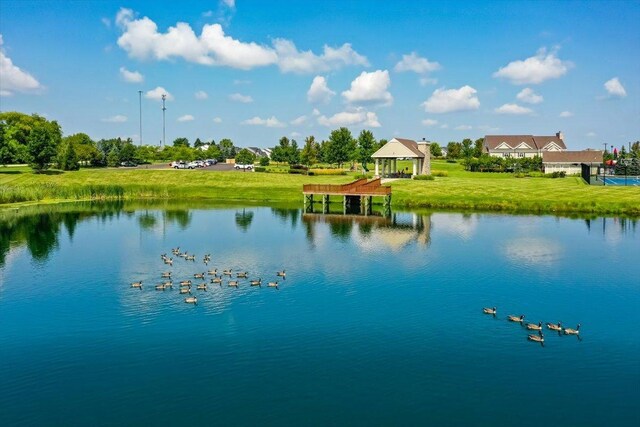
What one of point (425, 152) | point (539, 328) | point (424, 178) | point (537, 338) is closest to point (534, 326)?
point (539, 328)

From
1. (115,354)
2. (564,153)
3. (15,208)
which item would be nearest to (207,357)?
(115,354)

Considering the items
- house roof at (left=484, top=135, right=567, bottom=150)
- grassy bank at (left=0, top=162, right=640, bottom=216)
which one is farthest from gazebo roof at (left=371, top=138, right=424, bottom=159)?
house roof at (left=484, top=135, right=567, bottom=150)

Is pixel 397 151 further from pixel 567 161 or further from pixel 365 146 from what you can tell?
pixel 567 161

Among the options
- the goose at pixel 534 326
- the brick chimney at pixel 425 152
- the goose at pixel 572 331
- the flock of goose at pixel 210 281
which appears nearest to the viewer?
the goose at pixel 572 331

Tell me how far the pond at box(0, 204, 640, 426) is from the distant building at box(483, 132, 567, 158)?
121984mm

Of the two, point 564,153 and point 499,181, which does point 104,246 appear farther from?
point 564,153

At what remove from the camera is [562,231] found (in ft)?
199

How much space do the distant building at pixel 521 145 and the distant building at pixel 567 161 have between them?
107ft

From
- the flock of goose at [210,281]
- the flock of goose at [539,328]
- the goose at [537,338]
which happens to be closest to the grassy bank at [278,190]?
the flock of goose at [210,281]

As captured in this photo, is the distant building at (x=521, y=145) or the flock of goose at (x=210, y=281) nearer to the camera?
the flock of goose at (x=210, y=281)

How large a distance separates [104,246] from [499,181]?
2942 inches

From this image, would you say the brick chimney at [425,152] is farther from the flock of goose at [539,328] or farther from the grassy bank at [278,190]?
the flock of goose at [539,328]

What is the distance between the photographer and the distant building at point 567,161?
131 meters

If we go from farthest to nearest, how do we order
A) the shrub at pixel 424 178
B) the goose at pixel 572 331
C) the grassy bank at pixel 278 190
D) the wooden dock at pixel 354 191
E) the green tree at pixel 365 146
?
1. the green tree at pixel 365 146
2. the shrub at pixel 424 178
3. the grassy bank at pixel 278 190
4. the wooden dock at pixel 354 191
5. the goose at pixel 572 331
